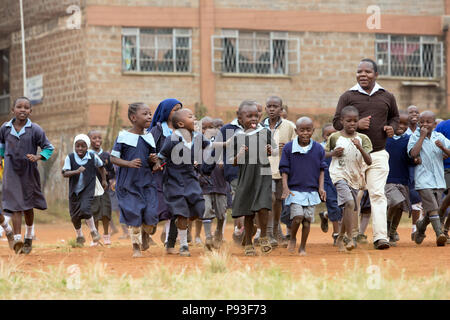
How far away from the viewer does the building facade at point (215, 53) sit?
2536 cm

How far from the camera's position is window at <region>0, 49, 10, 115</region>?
2927 cm

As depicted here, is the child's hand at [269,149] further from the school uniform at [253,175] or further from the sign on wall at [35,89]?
the sign on wall at [35,89]

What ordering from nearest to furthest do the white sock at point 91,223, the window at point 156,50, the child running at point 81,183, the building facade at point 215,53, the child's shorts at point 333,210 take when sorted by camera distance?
1. the child's shorts at point 333,210
2. the child running at point 81,183
3. the white sock at point 91,223
4. the building facade at point 215,53
5. the window at point 156,50

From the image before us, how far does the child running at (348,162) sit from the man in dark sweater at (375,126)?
5.8 inches

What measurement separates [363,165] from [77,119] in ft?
52.0

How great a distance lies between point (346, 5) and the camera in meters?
27.0

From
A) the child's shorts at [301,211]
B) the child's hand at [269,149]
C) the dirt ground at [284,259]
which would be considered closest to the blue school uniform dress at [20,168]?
the dirt ground at [284,259]

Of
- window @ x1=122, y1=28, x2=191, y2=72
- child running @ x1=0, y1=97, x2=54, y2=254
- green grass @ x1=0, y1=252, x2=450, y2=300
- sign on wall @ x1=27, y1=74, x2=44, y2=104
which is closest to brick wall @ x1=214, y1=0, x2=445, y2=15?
window @ x1=122, y1=28, x2=191, y2=72

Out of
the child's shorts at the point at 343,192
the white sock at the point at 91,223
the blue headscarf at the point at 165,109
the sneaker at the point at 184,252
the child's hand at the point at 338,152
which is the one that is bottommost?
the white sock at the point at 91,223

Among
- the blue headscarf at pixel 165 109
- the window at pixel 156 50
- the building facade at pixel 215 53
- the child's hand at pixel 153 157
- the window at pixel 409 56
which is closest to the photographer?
the child's hand at pixel 153 157

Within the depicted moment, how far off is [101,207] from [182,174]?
415 centimetres

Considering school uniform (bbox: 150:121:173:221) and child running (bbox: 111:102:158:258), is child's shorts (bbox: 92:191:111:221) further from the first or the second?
child running (bbox: 111:102:158:258)

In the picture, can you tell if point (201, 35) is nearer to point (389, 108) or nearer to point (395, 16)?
point (395, 16)
